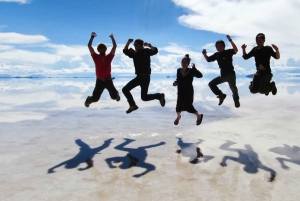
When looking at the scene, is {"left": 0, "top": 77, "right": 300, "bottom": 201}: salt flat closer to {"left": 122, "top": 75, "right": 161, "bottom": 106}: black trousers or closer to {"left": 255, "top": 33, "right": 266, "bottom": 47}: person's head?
{"left": 122, "top": 75, "right": 161, "bottom": 106}: black trousers

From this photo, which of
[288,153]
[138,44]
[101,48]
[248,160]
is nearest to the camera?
[248,160]

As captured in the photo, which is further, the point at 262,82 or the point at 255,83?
the point at 255,83

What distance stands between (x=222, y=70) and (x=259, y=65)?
1.14m

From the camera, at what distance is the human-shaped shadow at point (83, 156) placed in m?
7.06

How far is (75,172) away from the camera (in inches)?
259

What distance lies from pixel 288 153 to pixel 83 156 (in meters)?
5.82

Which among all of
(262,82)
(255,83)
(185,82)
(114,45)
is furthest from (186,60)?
(262,82)

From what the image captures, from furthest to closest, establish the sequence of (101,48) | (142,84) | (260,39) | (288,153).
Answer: (142,84), (260,39), (101,48), (288,153)

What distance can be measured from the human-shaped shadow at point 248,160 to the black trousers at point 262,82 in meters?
1.88

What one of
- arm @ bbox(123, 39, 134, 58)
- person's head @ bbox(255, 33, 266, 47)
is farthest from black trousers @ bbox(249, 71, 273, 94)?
arm @ bbox(123, 39, 134, 58)

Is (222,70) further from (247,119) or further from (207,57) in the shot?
(247,119)

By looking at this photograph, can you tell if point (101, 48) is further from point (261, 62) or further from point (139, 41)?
point (261, 62)

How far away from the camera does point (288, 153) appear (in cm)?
803

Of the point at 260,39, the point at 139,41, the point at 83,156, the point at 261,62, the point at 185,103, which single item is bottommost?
the point at 83,156
